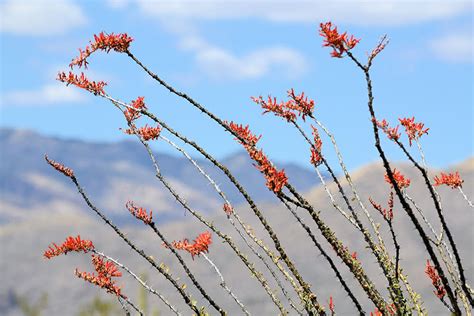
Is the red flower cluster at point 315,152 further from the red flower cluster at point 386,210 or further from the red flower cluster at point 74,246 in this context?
the red flower cluster at point 74,246

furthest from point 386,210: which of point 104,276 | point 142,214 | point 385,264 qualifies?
point 104,276

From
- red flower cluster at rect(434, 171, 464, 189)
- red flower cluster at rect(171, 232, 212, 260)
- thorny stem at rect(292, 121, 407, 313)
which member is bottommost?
thorny stem at rect(292, 121, 407, 313)

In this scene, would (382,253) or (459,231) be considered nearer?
(382,253)

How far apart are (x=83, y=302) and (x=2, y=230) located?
3682cm

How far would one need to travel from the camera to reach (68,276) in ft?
213

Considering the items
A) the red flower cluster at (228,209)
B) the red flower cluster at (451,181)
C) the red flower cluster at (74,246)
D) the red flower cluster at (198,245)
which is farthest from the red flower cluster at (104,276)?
the red flower cluster at (451,181)

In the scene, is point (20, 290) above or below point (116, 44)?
above

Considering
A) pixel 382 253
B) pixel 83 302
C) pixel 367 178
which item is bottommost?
pixel 382 253

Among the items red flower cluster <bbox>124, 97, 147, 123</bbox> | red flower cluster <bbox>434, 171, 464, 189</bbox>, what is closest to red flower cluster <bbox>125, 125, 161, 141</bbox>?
red flower cluster <bbox>124, 97, 147, 123</bbox>

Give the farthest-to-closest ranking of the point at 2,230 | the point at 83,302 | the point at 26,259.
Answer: the point at 2,230
the point at 26,259
the point at 83,302

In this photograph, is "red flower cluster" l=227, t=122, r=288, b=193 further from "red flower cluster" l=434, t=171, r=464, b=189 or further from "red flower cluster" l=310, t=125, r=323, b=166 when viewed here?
"red flower cluster" l=434, t=171, r=464, b=189

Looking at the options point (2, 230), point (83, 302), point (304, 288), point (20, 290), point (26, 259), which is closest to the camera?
point (304, 288)

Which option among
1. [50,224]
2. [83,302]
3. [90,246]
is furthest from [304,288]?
[50,224]

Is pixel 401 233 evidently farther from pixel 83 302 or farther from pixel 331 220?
pixel 83 302
